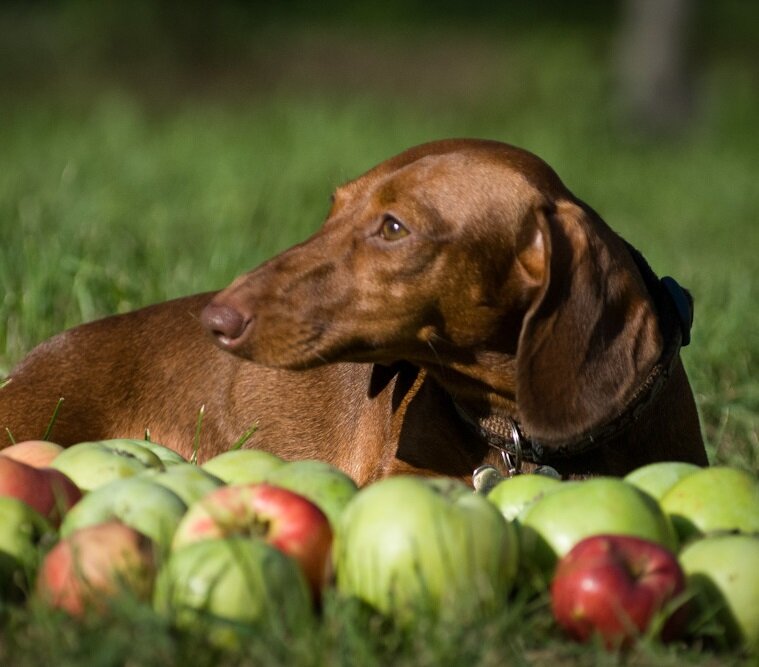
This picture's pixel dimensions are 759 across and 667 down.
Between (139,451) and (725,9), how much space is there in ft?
71.4

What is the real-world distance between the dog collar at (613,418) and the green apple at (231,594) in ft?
4.04

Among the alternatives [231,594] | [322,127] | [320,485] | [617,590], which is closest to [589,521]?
[617,590]

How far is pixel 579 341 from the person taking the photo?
3.24 m

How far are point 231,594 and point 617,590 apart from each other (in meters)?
0.60

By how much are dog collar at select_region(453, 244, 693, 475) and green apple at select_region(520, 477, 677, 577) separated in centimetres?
82

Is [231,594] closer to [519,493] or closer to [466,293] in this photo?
[519,493]

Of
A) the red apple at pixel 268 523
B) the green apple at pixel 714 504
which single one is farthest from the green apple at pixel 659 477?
the red apple at pixel 268 523

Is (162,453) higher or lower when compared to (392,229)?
lower

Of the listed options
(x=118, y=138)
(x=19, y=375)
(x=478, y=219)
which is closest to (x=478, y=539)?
(x=478, y=219)

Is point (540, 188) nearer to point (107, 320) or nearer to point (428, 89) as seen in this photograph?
point (107, 320)

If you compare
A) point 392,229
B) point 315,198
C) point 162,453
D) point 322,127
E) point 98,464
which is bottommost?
point 322,127

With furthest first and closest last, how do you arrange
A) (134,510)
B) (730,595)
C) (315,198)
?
(315,198), (134,510), (730,595)

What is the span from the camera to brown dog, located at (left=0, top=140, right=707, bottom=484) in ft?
10.6

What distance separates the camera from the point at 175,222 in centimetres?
716
